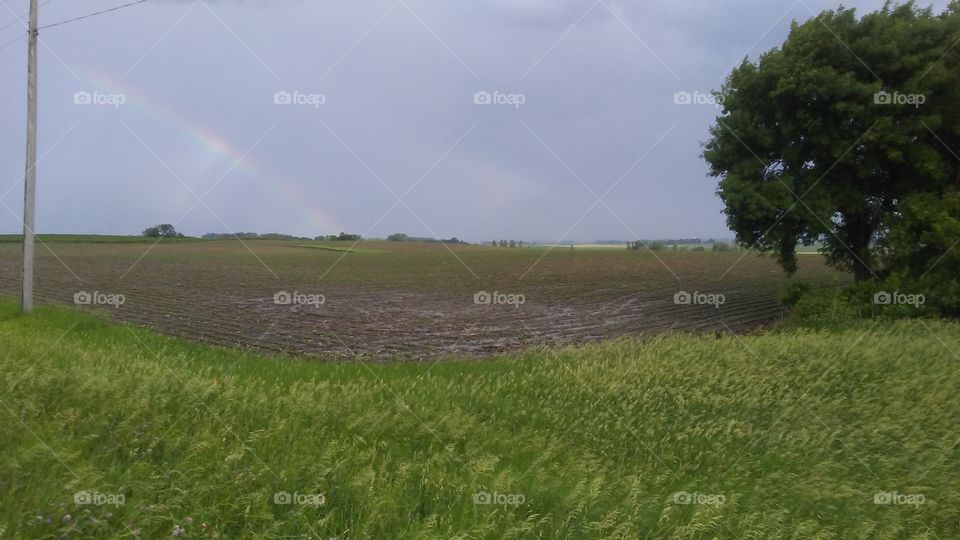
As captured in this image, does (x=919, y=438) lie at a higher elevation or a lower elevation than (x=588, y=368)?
lower

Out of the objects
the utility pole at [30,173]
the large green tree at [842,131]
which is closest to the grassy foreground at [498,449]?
the utility pole at [30,173]

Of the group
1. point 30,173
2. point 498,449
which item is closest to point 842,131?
point 498,449

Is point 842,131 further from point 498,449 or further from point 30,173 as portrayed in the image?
point 30,173

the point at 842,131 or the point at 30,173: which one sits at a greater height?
the point at 842,131

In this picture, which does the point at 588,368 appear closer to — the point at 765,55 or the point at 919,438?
the point at 919,438

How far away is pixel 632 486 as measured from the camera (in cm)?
630

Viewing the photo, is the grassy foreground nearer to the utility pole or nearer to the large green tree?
the utility pole

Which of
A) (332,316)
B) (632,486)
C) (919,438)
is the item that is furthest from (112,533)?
(332,316)

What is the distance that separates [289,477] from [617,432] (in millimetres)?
5592

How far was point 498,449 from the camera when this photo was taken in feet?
26.9

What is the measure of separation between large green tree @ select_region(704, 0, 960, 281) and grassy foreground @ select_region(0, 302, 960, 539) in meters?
14.8

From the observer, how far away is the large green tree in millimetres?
26375

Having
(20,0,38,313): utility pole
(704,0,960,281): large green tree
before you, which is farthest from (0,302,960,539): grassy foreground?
(704,0,960,281): large green tree

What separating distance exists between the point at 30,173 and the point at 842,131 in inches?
1185
